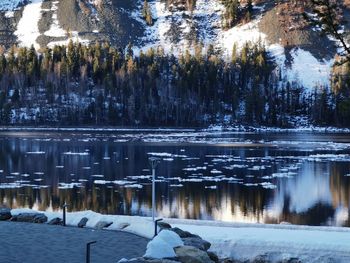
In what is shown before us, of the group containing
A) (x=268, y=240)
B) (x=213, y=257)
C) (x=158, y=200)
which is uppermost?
(x=268, y=240)

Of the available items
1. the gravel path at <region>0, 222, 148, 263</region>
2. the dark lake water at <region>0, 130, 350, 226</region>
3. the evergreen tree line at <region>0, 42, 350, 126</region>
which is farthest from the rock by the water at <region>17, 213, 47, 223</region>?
the evergreen tree line at <region>0, 42, 350, 126</region>

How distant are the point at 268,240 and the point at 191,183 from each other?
26.0m

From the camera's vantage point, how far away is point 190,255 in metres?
13.1

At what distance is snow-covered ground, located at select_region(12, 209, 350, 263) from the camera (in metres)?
14.8

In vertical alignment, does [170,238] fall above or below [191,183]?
above

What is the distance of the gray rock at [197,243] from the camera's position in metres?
14.5

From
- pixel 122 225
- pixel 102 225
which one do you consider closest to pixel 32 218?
pixel 102 225

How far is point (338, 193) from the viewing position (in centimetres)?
3762

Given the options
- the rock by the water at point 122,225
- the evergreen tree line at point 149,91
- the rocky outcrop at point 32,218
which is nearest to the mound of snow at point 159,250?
the rock by the water at point 122,225

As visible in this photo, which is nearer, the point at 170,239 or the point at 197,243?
the point at 170,239

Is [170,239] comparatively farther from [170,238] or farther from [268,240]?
[268,240]

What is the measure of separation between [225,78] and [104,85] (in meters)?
41.2

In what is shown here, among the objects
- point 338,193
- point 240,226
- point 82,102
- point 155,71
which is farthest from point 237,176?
point 155,71

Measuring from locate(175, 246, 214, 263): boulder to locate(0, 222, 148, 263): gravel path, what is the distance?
107 centimetres
